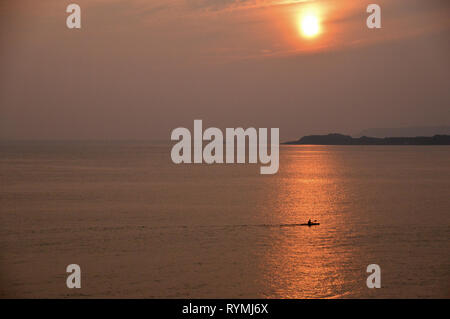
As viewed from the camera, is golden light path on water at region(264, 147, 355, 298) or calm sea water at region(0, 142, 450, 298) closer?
golden light path on water at region(264, 147, 355, 298)

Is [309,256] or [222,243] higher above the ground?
[222,243]

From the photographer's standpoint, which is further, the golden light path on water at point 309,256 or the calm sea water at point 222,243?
the calm sea water at point 222,243

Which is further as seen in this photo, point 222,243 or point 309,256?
point 222,243

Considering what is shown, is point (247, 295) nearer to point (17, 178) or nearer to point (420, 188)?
point (420, 188)

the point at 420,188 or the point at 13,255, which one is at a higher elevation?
the point at 420,188
